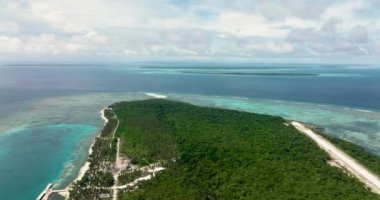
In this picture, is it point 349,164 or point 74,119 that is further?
point 74,119

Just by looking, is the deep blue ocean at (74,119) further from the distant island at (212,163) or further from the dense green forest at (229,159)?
the dense green forest at (229,159)

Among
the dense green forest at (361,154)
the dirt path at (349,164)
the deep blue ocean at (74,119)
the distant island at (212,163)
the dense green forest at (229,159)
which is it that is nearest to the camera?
the dense green forest at (229,159)

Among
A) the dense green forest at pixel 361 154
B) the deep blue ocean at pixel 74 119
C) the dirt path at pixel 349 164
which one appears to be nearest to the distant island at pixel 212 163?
the dense green forest at pixel 361 154

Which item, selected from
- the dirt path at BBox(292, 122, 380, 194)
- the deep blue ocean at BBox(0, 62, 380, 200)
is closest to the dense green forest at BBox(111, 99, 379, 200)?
the dirt path at BBox(292, 122, 380, 194)

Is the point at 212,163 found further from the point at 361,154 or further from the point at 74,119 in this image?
the point at 74,119

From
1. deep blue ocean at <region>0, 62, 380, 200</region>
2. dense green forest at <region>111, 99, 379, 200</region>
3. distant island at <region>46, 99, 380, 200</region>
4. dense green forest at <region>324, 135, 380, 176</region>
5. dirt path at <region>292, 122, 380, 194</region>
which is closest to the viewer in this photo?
dense green forest at <region>111, 99, 379, 200</region>

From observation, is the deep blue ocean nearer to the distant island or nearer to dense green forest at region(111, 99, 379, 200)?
the distant island

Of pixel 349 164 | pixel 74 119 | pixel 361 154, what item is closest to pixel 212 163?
pixel 349 164

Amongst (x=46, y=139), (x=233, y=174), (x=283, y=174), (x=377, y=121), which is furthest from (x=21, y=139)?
(x=377, y=121)
